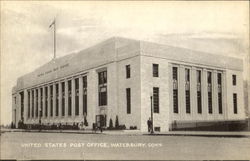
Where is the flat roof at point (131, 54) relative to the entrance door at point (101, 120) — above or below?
above

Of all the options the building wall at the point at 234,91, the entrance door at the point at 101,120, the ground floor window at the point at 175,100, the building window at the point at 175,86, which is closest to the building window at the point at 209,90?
the building wall at the point at 234,91

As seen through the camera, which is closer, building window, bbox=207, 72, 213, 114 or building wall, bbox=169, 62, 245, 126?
building wall, bbox=169, 62, 245, 126

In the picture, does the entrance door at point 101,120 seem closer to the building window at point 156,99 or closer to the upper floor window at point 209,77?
the building window at point 156,99

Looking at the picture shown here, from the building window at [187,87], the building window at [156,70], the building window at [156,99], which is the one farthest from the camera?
the building window at [187,87]

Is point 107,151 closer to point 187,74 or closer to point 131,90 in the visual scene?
point 131,90

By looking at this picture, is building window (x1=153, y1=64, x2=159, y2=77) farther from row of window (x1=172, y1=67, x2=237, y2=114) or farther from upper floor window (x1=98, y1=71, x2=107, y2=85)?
upper floor window (x1=98, y1=71, x2=107, y2=85)

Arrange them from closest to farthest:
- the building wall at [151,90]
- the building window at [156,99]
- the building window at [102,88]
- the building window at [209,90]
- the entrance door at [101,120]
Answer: the building wall at [151,90]
the building window at [156,99]
the entrance door at [101,120]
the building window at [102,88]
the building window at [209,90]

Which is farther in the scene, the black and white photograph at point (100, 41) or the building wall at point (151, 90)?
the building wall at point (151, 90)

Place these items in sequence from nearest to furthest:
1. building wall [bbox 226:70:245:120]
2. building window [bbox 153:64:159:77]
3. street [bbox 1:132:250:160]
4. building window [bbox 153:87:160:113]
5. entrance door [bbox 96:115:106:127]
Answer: street [bbox 1:132:250:160]
building wall [bbox 226:70:245:120]
building window [bbox 153:87:160:113]
building window [bbox 153:64:159:77]
entrance door [bbox 96:115:106:127]

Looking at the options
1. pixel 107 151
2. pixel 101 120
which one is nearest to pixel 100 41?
pixel 107 151

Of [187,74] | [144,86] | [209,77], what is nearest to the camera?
[144,86]

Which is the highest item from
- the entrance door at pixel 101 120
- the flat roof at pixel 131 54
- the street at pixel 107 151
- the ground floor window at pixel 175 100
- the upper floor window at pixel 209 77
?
the flat roof at pixel 131 54

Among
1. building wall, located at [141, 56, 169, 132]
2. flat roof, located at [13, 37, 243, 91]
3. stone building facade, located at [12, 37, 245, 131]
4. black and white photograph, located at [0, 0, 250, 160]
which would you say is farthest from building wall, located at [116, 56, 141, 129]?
black and white photograph, located at [0, 0, 250, 160]

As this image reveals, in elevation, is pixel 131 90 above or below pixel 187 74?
below
